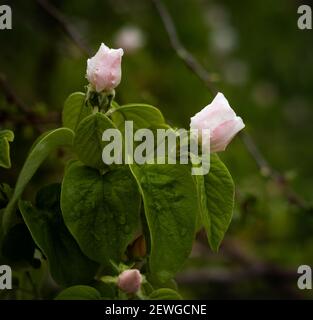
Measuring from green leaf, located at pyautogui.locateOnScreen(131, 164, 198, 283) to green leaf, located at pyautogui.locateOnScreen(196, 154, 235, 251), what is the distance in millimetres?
14

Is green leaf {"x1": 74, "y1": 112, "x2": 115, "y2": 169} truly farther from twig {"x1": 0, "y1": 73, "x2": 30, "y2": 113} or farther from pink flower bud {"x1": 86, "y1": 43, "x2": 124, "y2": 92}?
twig {"x1": 0, "y1": 73, "x2": 30, "y2": 113}

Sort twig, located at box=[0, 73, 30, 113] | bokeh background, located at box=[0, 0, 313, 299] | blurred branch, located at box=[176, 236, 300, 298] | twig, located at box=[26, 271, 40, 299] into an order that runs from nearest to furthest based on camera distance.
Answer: twig, located at box=[26, 271, 40, 299] → twig, located at box=[0, 73, 30, 113] → bokeh background, located at box=[0, 0, 313, 299] → blurred branch, located at box=[176, 236, 300, 298]

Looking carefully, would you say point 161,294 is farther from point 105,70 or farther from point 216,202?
point 105,70

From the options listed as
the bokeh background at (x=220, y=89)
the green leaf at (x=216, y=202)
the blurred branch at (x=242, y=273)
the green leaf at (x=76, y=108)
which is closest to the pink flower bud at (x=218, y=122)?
the green leaf at (x=216, y=202)

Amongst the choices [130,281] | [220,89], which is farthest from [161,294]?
[220,89]

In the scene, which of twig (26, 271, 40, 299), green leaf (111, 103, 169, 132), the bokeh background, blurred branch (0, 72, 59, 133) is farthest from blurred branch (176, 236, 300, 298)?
green leaf (111, 103, 169, 132)

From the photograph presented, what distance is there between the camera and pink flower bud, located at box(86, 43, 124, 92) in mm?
1135

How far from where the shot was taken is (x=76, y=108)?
1.20 meters

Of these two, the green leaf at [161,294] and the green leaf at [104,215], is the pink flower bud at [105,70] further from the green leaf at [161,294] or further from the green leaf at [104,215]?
the green leaf at [161,294]

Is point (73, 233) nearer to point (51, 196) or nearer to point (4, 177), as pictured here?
point (51, 196)

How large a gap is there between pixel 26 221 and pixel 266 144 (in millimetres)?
2217

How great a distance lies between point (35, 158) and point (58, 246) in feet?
0.44
